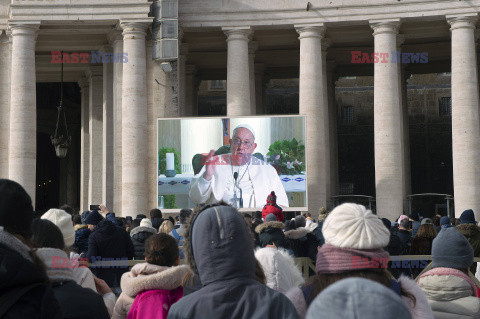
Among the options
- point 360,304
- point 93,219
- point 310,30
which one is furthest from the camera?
point 310,30

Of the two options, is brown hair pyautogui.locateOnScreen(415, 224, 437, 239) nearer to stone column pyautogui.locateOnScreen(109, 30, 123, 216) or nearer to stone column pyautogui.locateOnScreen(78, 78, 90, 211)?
stone column pyautogui.locateOnScreen(109, 30, 123, 216)

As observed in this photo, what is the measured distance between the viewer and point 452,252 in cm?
854

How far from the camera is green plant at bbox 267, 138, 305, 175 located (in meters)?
38.8

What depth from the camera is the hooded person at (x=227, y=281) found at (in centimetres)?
559

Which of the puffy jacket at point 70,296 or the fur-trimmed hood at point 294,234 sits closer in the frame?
the puffy jacket at point 70,296

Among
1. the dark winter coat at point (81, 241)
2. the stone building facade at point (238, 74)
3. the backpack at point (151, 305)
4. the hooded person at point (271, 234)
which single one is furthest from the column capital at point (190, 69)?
the backpack at point (151, 305)

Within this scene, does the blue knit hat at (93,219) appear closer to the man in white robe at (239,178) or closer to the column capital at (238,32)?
the man in white robe at (239,178)

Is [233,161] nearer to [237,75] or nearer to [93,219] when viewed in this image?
[237,75]

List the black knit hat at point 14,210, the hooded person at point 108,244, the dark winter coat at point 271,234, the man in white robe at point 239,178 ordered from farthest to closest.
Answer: the man in white robe at point 239,178
the dark winter coat at point 271,234
the hooded person at point 108,244
the black knit hat at point 14,210

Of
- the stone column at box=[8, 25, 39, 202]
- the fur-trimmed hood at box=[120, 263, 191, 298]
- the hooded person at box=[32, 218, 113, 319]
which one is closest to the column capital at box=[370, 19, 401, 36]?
the stone column at box=[8, 25, 39, 202]

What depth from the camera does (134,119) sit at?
42406mm

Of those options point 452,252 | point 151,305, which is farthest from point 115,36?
point 452,252

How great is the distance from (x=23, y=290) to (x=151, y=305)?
3.48 m

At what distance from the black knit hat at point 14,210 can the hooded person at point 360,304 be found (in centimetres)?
319
